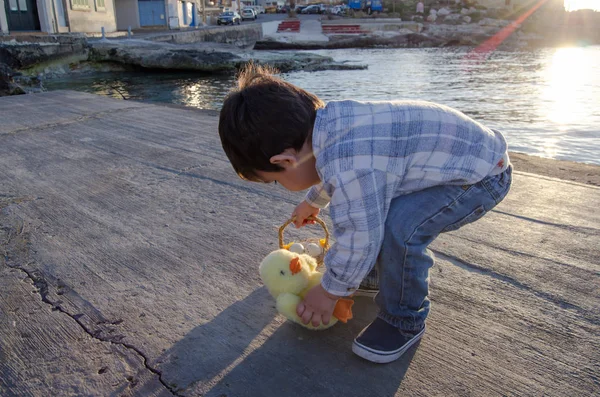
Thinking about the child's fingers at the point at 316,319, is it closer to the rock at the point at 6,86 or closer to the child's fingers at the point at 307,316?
the child's fingers at the point at 307,316

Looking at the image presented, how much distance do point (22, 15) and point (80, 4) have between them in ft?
10.9

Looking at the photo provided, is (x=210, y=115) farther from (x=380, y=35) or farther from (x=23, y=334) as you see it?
(x=380, y=35)

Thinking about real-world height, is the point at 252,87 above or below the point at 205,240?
above

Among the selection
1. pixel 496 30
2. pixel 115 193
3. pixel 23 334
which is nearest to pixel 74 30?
pixel 115 193

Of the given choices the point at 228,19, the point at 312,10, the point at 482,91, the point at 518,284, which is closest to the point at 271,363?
the point at 518,284

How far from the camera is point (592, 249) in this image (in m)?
2.13

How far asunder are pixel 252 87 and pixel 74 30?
24272 mm

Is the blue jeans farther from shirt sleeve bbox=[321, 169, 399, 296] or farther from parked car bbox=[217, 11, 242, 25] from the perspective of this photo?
parked car bbox=[217, 11, 242, 25]

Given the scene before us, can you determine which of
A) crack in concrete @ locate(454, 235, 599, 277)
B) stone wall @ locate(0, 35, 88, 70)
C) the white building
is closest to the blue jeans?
crack in concrete @ locate(454, 235, 599, 277)

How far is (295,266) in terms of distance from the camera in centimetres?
172

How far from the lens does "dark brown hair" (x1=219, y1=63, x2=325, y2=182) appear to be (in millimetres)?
1422

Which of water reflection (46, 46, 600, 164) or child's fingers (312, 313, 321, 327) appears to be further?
water reflection (46, 46, 600, 164)

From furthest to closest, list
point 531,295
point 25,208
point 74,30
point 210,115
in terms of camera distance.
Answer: point 74,30 < point 210,115 < point 25,208 < point 531,295

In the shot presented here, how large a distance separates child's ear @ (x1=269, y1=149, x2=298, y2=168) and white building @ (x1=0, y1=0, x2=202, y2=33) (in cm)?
2083
